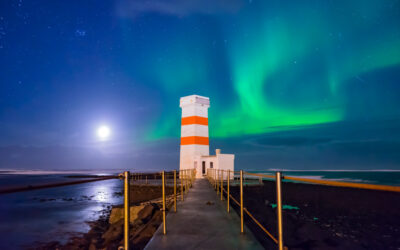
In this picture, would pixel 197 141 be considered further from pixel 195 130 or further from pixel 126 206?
pixel 126 206

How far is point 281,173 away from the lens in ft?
5.88

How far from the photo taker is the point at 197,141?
16.3 m

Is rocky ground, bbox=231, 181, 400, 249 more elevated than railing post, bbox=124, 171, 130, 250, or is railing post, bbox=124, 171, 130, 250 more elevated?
railing post, bbox=124, 171, 130, 250

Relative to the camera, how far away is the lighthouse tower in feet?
53.3

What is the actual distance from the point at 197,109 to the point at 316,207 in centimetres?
926

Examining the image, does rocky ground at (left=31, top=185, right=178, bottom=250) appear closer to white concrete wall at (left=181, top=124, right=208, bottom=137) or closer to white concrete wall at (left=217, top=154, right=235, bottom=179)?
white concrete wall at (left=217, top=154, right=235, bottom=179)

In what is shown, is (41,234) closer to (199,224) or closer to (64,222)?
(64,222)

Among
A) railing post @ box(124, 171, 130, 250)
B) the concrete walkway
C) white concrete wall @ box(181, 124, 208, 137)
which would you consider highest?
white concrete wall @ box(181, 124, 208, 137)

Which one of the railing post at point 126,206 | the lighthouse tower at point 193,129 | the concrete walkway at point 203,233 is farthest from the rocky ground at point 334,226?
the lighthouse tower at point 193,129

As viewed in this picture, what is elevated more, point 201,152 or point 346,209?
point 201,152

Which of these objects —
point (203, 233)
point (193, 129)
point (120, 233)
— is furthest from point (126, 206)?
point (193, 129)

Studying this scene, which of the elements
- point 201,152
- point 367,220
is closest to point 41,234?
point 201,152

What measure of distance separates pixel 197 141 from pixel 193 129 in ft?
2.88

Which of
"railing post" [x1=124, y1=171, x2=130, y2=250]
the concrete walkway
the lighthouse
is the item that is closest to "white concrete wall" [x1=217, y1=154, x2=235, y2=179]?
the lighthouse
